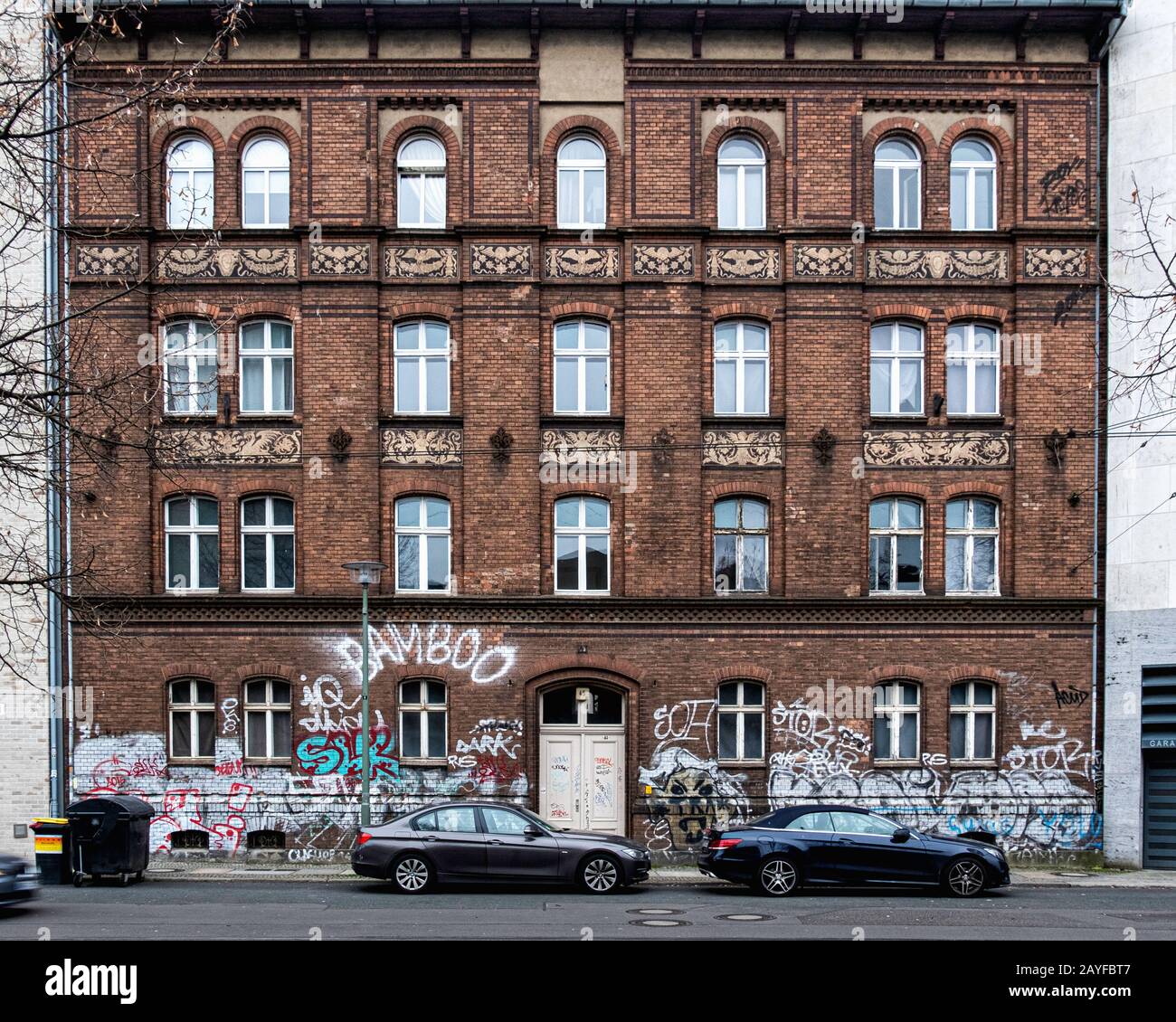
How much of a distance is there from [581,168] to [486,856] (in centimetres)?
1302

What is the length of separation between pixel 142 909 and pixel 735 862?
8124 mm

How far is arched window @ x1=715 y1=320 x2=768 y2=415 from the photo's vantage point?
21.6m

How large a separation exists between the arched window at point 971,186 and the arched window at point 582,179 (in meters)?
6.95

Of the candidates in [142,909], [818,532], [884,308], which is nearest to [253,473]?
[142,909]

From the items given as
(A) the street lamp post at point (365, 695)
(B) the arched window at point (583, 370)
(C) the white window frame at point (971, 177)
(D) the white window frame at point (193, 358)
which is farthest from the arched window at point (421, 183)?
(C) the white window frame at point (971, 177)

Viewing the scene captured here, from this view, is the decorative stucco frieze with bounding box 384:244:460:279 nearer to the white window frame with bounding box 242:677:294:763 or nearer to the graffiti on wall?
the white window frame with bounding box 242:677:294:763

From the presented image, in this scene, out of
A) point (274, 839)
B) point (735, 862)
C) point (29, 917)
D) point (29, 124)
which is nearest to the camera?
point (29, 124)

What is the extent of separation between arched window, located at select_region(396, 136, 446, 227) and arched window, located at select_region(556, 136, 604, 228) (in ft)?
7.61

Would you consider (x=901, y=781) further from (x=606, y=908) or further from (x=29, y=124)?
(x=29, y=124)

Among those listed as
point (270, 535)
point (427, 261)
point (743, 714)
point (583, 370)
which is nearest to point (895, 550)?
point (743, 714)

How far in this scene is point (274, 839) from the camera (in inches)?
814

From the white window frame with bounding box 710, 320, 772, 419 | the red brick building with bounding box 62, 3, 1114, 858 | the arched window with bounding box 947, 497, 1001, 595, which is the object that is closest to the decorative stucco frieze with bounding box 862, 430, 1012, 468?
the red brick building with bounding box 62, 3, 1114, 858

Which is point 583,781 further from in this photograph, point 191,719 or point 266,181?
point 266,181

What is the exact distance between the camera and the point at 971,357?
21.8m
